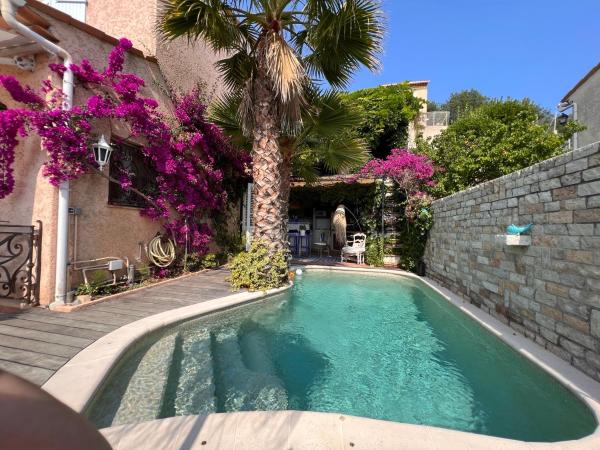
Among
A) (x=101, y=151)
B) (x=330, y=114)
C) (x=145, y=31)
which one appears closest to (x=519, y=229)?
(x=330, y=114)

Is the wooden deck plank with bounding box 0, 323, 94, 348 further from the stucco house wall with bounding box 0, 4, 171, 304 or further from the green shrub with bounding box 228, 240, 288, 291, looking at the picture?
the green shrub with bounding box 228, 240, 288, 291

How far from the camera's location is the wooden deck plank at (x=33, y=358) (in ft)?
9.09

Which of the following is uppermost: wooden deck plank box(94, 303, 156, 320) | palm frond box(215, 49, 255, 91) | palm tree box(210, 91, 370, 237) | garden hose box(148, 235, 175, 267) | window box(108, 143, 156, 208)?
palm frond box(215, 49, 255, 91)

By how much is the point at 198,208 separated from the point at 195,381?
18.5ft

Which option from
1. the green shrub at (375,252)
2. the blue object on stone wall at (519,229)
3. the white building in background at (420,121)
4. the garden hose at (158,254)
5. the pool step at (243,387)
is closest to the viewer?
the pool step at (243,387)

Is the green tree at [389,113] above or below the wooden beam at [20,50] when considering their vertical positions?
above

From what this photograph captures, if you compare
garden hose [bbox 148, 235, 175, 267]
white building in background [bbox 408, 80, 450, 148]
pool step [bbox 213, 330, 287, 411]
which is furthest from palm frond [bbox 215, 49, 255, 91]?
white building in background [bbox 408, 80, 450, 148]

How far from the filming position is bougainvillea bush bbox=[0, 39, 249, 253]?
4688 mm

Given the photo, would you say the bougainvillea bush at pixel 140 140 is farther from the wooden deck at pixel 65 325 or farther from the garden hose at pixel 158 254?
the wooden deck at pixel 65 325

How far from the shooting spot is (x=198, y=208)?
8031mm

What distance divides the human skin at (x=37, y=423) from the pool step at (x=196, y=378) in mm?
2214

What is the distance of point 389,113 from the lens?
1602 centimetres

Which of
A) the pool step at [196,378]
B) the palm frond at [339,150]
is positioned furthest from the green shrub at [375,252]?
the pool step at [196,378]

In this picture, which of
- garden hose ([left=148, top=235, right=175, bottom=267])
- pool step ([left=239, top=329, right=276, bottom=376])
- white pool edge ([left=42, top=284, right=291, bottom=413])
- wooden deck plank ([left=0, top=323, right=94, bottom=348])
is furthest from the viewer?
garden hose ([left=148, top=235, right=175, bottom=267])
